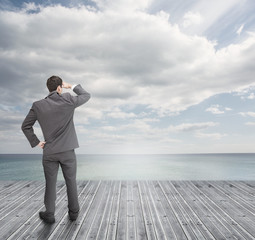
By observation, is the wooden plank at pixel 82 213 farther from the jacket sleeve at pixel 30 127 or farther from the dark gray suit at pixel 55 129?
the jacket sleeve at pixel 30 127

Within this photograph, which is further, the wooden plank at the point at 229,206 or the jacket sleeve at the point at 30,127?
the wooden plank at the point at 229,206

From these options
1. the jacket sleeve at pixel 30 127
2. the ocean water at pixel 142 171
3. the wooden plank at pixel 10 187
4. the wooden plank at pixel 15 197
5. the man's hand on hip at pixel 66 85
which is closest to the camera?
the jacket sleeve at pixel 30 127

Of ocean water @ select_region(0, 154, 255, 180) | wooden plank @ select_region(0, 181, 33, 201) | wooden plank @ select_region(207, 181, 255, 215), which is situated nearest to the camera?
wooden plank @ select_region(207, 181, 255, 215)

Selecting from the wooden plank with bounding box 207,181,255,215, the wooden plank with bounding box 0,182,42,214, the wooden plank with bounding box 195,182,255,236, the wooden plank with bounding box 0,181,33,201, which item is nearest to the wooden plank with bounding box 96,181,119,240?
the wooden plank with bounding box 0,182,42,214

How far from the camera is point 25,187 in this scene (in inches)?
149

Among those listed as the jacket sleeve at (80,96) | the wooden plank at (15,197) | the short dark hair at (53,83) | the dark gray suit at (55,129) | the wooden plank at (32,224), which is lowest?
the wooden plank at (32,224)

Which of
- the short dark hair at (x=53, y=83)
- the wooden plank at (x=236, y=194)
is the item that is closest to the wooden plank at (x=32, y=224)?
the short dark hair at (x=53, y=83)

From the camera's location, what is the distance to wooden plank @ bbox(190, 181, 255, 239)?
6.86 ft

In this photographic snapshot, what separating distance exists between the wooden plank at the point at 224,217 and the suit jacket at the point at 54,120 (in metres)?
1.79

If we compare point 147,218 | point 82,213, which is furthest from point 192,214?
point 82,213

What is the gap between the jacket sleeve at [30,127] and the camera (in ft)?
6.99

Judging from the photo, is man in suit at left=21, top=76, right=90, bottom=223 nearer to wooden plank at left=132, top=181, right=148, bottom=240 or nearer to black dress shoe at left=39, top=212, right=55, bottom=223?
black dress shoe at left=39, top=212, right=55, bottom=223

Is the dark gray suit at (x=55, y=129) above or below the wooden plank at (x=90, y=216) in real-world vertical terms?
above

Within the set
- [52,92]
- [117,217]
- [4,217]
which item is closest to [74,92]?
[52,92]
